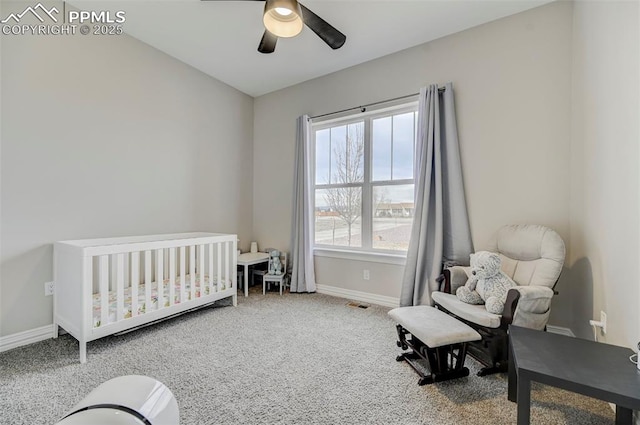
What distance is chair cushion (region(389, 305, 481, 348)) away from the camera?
62.9 inches

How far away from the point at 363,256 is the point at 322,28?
225 cm

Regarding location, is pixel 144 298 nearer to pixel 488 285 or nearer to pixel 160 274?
pixel 160 274

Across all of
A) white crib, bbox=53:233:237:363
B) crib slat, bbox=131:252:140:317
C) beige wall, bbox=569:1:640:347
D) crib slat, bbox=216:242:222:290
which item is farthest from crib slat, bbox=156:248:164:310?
beige wall, bbox=569:1:640:347

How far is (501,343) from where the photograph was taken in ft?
5.85

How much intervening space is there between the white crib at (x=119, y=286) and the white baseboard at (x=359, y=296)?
121cm

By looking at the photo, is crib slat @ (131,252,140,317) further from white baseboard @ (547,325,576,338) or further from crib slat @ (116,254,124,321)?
white baseboard @ (547,325,576,338)

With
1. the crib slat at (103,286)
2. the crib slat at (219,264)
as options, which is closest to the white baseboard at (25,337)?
the crib slat at (103,286)

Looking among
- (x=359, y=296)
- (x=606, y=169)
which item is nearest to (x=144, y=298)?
(x=359, y=296)

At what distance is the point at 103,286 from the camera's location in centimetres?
198

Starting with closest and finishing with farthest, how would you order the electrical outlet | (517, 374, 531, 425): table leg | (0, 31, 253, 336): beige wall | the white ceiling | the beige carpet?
(517, 374, 531, 425): table leg
the beige carpet
(0, 31, 253, 336): beige wall
the electrical outlet
the white ceiling

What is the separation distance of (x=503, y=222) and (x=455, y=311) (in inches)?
40.5

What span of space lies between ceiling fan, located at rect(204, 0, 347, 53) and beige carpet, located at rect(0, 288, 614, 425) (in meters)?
2.20

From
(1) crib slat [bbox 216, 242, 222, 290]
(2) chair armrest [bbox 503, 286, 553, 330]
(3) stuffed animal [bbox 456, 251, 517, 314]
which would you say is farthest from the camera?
(1) crib slat [bbox 216, 242, 222, 290]

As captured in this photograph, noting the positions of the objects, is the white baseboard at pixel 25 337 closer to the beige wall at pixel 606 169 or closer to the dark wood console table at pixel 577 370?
the dark wood console table at pixel 577 370
